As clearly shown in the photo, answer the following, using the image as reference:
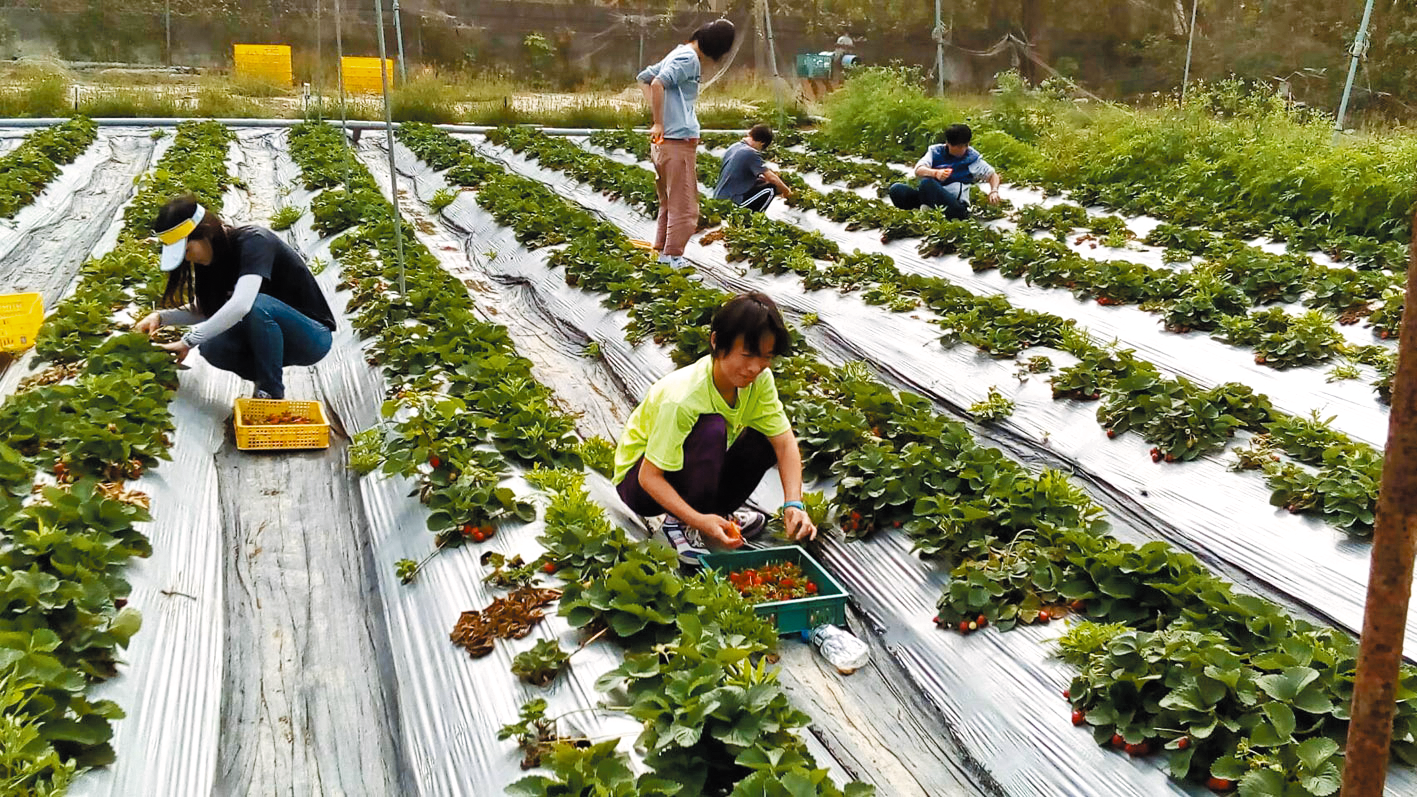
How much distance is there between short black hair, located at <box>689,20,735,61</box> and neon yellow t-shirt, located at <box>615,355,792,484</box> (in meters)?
4.09

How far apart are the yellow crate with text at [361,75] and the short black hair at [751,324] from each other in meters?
16.6

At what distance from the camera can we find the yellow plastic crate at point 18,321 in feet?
17.6

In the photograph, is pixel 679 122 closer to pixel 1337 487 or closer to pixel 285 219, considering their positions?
pixel 285 219

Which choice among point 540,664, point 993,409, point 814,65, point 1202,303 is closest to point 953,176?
point 1202,303

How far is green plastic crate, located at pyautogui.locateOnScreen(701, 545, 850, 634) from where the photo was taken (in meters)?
3.57

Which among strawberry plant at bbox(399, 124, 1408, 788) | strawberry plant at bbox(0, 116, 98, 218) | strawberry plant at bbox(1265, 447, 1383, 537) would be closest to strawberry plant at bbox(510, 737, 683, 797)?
strawberry plant at bbox(399, 124, 1408, 788)

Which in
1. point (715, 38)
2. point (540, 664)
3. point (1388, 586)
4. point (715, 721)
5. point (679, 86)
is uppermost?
point (715, 38)

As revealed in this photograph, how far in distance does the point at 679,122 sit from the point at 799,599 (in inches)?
194

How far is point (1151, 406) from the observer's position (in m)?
4.84

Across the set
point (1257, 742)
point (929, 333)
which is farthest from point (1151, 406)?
point (1257, 742)

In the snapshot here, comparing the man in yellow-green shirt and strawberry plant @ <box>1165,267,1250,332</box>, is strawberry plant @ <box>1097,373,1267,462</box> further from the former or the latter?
the man in yellow-green shirt

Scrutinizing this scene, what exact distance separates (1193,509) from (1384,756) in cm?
286

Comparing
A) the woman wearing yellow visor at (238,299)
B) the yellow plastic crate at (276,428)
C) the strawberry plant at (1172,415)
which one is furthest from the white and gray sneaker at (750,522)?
the woman wearing yellow visor at (238,299)

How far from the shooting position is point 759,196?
1015 centimetres
